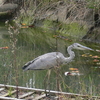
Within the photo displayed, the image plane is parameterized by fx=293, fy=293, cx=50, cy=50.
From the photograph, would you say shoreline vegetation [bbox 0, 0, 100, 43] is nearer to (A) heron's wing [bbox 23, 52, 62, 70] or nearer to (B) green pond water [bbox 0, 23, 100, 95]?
(B) green pond water [bbox 0, 23, 100, 95]

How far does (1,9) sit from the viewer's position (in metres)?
18.0

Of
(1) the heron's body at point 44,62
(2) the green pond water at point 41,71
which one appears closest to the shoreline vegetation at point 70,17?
(2) the green pond water at point 41,71

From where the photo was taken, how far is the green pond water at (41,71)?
5809 mm

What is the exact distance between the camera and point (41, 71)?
309 inches

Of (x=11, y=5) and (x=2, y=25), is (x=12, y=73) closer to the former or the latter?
(x=2, y=25)

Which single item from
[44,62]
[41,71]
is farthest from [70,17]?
[44,62]

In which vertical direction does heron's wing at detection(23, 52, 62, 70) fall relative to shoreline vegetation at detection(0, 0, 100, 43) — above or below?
below

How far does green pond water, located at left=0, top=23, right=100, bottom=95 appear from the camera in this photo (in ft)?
19.1

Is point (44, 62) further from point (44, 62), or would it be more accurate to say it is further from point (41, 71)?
point (41, 71)

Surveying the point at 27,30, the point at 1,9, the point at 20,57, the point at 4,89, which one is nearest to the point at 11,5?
the point at 1,9

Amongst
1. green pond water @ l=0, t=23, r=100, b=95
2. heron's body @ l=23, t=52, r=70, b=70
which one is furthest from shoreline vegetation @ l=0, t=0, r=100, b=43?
heron's body @ l=23, t=52, r=70, b=70

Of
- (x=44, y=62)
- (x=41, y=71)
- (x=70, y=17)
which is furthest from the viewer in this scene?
(x=70, y=17)

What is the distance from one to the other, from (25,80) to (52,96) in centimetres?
143

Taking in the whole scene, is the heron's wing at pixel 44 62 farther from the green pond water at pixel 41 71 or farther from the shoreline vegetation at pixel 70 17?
the shoreline vegetation at pixel 70 17
